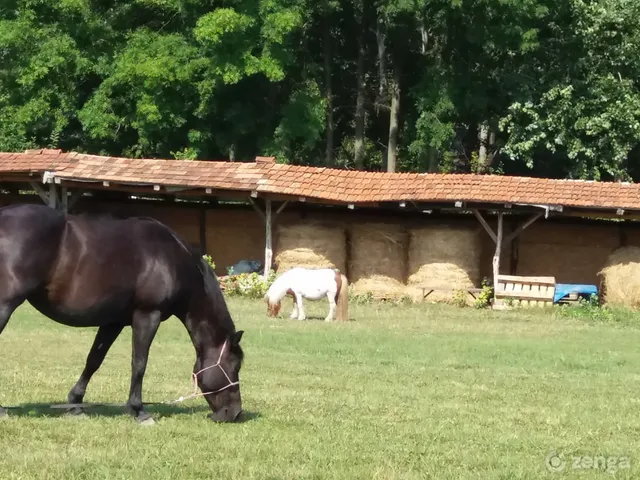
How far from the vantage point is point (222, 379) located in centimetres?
886

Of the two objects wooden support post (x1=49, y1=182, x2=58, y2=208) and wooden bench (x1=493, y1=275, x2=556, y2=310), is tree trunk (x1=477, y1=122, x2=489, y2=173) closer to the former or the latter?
wooden bench (x1=493, y1=275, x2=556, y2=310)

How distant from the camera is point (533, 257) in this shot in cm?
2669

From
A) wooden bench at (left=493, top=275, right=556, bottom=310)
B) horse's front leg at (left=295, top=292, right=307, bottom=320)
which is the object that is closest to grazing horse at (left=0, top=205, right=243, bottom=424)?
horse's front leg at (left=295, top=292, right=307, bottom=320)

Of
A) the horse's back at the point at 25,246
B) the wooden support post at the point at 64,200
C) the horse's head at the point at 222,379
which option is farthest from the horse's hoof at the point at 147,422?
the wooden support post at the point at 64,200

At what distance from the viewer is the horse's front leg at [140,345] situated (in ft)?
28.4

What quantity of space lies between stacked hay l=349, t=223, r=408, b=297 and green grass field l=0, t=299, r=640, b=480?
7.67 m

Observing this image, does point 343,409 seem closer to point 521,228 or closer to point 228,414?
point 228,414

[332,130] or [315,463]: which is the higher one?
[332,130]

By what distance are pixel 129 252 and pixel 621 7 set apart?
3033 centimetres

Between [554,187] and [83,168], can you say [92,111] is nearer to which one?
A: [83,168]

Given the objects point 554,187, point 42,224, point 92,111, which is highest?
point 92,111

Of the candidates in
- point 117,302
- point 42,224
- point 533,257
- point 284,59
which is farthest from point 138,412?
point 284,59

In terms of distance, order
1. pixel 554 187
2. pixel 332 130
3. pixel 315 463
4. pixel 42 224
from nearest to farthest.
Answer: pixel 315 463
pixel 42 224
pixel 554 187
pixel 332 130

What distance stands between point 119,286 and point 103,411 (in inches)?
52.6
